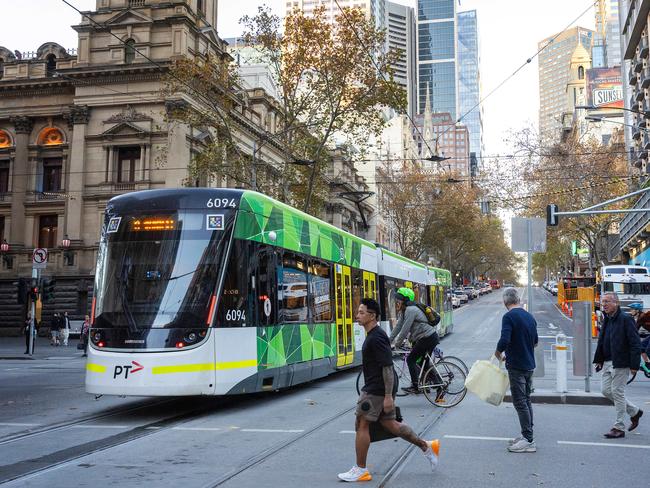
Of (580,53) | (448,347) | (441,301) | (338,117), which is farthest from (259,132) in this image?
(580,53)

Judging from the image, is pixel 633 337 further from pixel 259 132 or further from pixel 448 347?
pixel 259 132

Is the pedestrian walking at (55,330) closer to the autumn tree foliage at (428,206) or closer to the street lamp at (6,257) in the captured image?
the street lamp at (6,257)

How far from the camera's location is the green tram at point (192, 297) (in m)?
9.55

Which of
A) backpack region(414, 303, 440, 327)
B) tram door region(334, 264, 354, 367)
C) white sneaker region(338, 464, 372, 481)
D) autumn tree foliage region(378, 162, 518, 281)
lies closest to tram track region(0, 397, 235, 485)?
white sneaker region(338, 464, 372, 481)

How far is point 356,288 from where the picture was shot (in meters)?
16.6

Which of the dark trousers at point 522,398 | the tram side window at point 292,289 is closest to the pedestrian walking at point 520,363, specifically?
the dark trousers at point 522,398

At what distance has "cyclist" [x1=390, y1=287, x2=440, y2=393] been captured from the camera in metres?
11.2

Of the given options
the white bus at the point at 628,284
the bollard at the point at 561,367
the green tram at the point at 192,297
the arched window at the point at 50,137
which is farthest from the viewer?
the arched window at the point at 50,137

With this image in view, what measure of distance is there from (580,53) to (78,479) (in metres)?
160

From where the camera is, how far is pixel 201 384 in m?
9.59

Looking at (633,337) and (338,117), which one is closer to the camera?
(633,337)

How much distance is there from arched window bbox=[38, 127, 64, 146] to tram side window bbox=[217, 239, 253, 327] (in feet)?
112

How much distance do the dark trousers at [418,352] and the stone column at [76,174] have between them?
30732 mm

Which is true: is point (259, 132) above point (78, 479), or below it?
above
